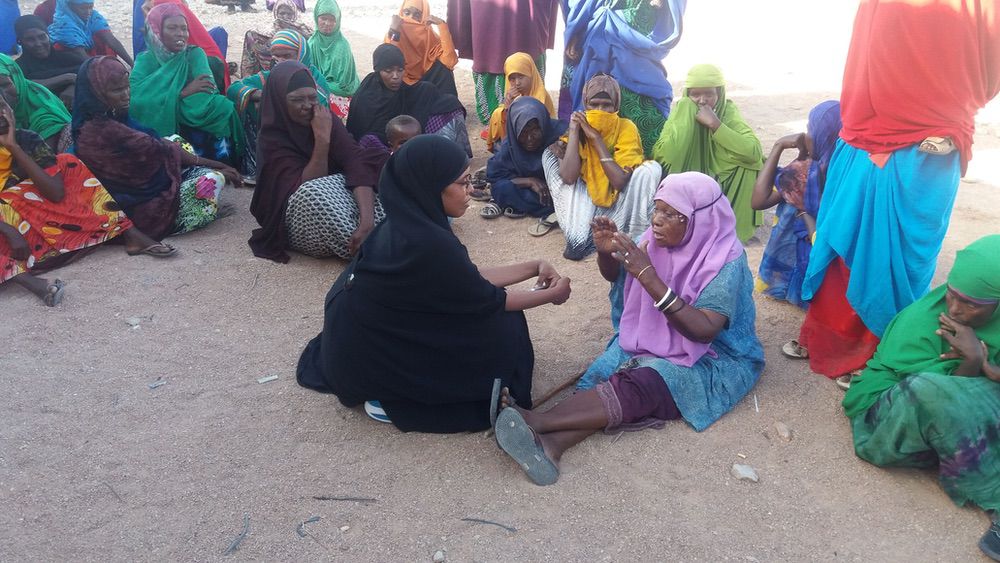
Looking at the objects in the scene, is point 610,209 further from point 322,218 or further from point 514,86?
point 322,218

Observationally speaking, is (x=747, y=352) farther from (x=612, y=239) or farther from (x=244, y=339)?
(x=244, y=339)

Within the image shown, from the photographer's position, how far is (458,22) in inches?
317

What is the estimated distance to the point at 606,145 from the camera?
5.52m

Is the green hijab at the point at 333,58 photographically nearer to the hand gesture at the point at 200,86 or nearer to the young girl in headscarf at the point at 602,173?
the hand gesture at the point at 200,86

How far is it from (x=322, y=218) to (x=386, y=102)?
5.73ft

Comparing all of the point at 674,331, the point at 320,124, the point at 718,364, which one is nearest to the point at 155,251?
the point at 320,124

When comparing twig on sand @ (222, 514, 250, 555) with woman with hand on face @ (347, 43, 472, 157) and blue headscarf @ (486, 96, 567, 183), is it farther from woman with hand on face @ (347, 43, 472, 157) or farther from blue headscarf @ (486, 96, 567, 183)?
woman with hand on face @ (347, 43, 472, 157)

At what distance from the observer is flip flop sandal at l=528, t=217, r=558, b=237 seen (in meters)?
5.88

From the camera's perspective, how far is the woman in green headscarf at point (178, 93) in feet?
21.5

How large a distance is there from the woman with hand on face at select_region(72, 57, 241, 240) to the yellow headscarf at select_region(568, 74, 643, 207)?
2773mm

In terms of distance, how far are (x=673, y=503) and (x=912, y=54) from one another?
223 cm

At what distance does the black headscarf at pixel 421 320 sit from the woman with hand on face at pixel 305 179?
1709mm

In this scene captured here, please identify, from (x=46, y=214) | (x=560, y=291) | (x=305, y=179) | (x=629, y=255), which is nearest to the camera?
(x=629, y=255)

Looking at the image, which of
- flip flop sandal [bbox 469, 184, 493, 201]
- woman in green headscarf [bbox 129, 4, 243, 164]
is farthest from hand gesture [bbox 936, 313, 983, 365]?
woman in green headscarf [bbox 129, 4, 243, 164]
